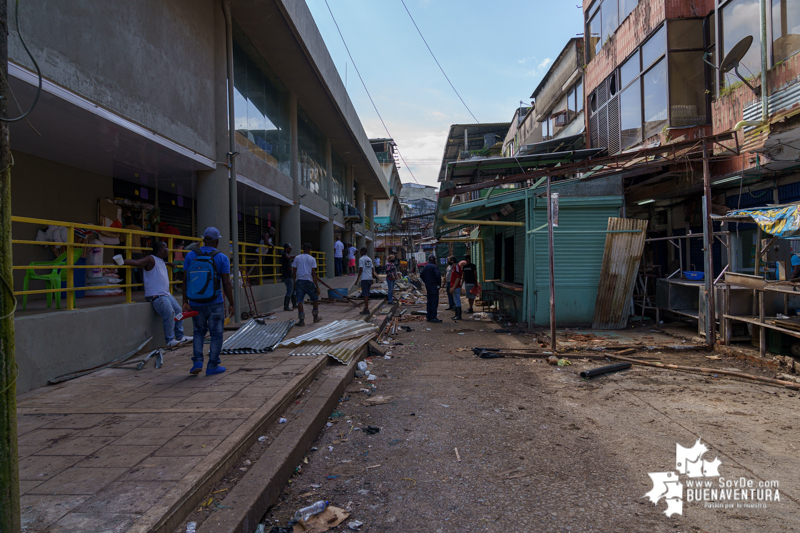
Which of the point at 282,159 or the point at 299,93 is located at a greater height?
the point at 299,93

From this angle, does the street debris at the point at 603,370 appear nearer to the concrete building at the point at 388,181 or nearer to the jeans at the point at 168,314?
the jeans at the point at 168,314

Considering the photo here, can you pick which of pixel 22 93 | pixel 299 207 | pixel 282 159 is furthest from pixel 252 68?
pixel 22 93

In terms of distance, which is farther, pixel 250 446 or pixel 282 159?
pixel 282 159

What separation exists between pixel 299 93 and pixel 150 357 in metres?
11.4

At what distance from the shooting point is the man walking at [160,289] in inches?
271

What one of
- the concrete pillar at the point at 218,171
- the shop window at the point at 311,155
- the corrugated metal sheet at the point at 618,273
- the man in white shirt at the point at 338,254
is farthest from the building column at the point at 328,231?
the corrugated metal sheet at the point at 618,273

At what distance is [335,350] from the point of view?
691 cm

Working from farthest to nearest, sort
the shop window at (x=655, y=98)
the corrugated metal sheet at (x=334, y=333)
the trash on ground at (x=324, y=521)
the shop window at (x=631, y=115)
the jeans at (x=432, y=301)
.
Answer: the jeans at (x=432, y=301) → the shop window at (x=631, y=115) → the shop window at (x=655, y=98) → the corrugated metal sheet at (x=334, y=333) → the trash on ground at (x=324, y=521)

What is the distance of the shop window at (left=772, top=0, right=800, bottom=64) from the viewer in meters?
7.71

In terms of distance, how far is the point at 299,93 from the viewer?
15195 mm

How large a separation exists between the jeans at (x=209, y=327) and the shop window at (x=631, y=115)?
37.7ft

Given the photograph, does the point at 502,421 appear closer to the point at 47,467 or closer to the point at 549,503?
the point at 549,503

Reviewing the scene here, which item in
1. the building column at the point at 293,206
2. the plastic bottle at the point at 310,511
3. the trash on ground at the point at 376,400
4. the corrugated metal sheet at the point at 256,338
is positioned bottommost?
the trash on ground at the point at 376,400

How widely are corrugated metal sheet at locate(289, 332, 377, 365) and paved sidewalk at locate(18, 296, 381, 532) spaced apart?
81cm
